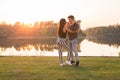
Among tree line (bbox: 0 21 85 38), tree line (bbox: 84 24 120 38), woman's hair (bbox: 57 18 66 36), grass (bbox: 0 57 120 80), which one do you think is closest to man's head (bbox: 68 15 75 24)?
woman's hair (bbox: 57 18 66 36)

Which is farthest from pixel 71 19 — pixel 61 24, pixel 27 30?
pixel 27 30

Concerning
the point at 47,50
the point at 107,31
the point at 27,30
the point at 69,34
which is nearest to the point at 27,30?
the point at 27,30

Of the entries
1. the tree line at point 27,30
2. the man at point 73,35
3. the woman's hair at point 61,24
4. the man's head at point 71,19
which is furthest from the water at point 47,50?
the tree line at point 27,30

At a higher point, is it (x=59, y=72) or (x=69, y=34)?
(x=69, y=34)

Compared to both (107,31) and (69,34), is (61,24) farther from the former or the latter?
(107,31)

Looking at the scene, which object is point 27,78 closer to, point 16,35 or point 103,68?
point 103,68

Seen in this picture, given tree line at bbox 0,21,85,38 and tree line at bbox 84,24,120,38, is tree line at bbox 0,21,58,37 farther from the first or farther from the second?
tree line at bbox 84,24,120,38

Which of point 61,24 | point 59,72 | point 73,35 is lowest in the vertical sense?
point 59,72

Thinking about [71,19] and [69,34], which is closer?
[71,19]

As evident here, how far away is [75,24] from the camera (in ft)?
46.7

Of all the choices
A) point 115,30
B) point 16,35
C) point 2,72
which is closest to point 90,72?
point 2,72

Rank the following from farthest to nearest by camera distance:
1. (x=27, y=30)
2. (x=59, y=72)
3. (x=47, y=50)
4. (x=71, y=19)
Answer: (x=27, y=30) → (x=47, y=50) → (x=71, y=19) → (x=59, y=72)

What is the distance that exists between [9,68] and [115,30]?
122 m

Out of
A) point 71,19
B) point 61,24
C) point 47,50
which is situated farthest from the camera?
point 47,50
